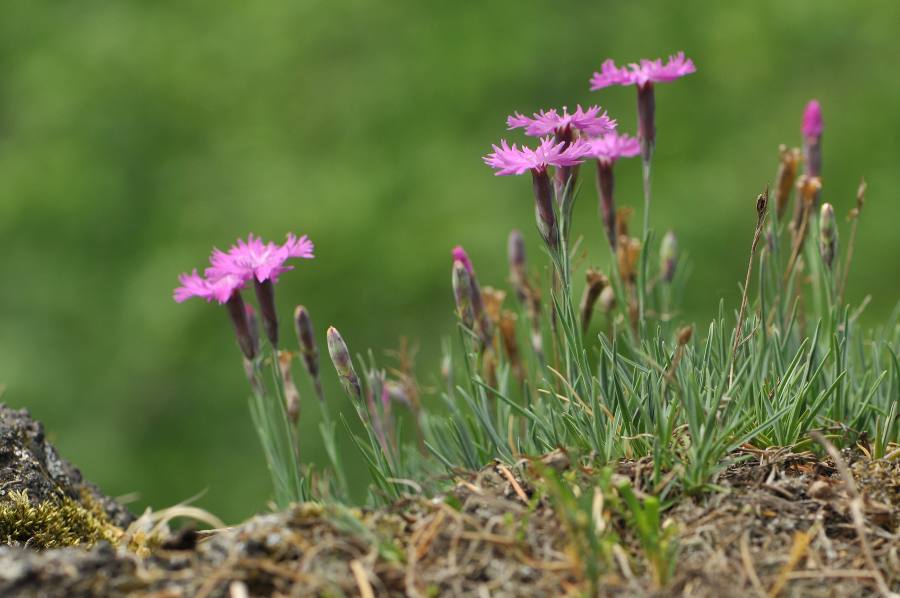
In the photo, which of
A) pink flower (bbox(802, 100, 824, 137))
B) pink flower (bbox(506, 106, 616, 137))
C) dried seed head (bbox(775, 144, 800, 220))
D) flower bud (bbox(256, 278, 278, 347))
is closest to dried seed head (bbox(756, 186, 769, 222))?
pink flower (bbox(506, 106, 616, 137))

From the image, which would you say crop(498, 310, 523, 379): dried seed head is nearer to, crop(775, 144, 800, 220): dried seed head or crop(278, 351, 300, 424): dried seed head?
crop(278, 351, 300, 424): dried seed head

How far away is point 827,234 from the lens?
2.07 metres

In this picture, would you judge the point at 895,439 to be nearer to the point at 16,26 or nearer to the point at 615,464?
the point at 615,464

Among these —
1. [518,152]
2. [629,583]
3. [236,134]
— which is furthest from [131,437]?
[629,583]

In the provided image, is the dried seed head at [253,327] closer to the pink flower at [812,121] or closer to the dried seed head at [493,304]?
the dried seed head at [493,304]

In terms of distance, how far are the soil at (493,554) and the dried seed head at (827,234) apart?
69 cm

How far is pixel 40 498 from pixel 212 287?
0.51 metres

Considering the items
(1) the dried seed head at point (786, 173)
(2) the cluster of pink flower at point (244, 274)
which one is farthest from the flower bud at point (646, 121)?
(2) the cluster of pink flower at point (244, 274)

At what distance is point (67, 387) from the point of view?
467 cm

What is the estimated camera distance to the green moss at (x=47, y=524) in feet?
5.80

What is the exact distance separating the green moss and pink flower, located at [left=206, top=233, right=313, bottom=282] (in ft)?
1.69

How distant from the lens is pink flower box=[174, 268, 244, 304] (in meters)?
1.83

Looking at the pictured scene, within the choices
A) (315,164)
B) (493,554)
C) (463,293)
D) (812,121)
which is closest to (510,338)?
(463,293)

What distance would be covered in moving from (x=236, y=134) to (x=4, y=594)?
168 inches
